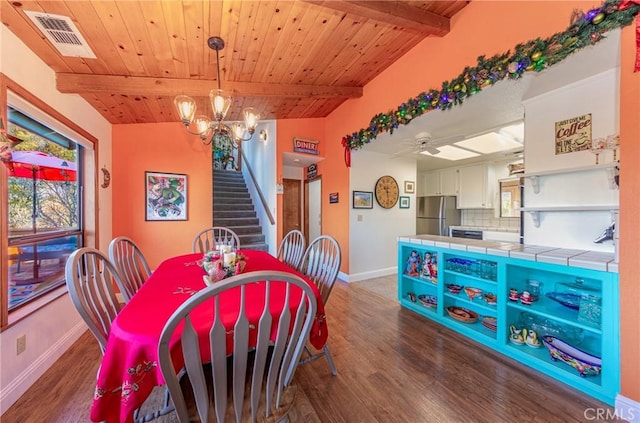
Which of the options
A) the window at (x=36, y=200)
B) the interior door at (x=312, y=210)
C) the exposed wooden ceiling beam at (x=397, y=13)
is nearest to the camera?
the window at (x=36, y=200)

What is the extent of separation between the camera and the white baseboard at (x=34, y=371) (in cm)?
146

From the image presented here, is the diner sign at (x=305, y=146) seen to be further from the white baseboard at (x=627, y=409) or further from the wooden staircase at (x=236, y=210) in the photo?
the white baseboard at (x=627, y=409)

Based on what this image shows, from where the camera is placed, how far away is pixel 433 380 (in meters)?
1.69

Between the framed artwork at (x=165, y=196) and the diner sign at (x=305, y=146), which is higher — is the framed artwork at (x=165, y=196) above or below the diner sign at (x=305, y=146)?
below

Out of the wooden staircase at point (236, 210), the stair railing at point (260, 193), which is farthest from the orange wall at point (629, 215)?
the wooden staircase at point (236, 210)

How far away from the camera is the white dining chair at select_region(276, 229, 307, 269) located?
2287 mm

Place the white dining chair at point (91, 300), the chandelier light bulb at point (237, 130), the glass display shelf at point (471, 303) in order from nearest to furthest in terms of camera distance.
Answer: the white dining chair at point (91, 300), the glass display shelf at point (471, 303), the chandelier light bulb at point (237, 130)

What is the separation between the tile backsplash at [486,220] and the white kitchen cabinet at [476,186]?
325mm

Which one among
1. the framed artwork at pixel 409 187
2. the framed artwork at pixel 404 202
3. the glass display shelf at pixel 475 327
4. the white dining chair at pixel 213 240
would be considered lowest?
the glass display shelf at pixel 475 327

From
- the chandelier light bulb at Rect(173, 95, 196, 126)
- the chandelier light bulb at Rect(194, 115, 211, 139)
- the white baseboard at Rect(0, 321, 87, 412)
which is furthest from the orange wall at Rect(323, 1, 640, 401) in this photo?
the white baseboard at Rect(0, 321, 87, 412)

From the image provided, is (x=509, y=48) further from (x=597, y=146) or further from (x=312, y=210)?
(x=312, y=210)

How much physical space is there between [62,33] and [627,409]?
14.5 feet

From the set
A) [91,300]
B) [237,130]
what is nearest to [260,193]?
[237,130]

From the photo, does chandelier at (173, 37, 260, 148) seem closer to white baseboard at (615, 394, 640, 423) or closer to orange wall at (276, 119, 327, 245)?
orange wall at (276, 119, 327, 245)
